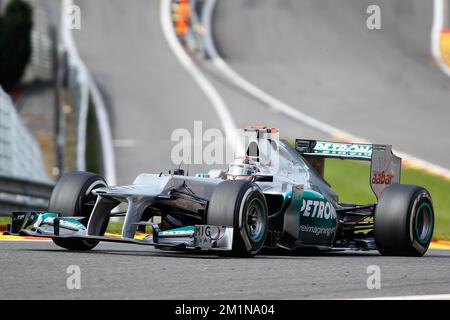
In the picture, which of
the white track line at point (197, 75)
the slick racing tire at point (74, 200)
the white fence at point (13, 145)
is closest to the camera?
the slick racing tire at point (74, 200)

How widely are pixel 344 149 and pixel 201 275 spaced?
4.79 metres

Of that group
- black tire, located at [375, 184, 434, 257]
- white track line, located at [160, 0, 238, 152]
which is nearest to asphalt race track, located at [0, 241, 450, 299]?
black tire, located at [375, 184, 434, 257]

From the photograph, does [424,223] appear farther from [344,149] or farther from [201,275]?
[201,275]

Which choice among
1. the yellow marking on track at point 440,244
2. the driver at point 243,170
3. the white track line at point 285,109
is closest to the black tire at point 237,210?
the driver at point 243,170

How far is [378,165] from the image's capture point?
13.9 metres

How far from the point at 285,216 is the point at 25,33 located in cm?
2605

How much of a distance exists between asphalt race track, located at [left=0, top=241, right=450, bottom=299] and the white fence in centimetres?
672

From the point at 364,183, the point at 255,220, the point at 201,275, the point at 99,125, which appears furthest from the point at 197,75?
the point at 201,275

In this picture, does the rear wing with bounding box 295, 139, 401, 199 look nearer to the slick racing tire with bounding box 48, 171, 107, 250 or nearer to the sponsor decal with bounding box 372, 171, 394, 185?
the sponsor decal with bounding box 372, 171, 394, 185

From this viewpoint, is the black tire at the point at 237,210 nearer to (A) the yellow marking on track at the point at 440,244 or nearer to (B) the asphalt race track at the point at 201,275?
(B) the asphalt race track at the point at 201,275

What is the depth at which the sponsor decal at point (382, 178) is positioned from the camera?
1388 cm

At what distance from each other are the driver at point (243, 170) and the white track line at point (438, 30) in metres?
28.6

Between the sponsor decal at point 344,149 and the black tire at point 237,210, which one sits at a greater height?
the sponsor decal at point 344,149

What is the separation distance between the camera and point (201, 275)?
380 inches
